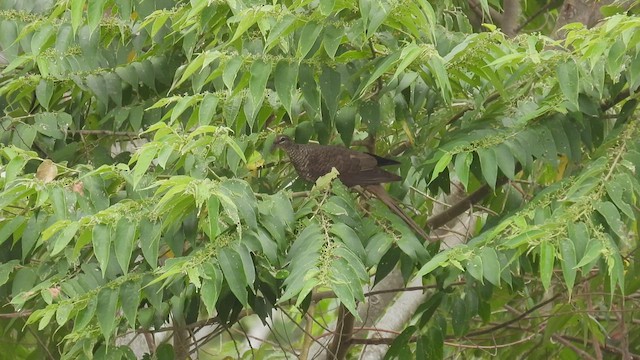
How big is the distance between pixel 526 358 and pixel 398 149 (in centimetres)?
143

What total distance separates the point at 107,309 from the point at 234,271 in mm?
448

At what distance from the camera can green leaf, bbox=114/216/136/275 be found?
132 inches

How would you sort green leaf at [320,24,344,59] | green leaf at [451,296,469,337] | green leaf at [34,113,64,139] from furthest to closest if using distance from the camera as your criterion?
green leaf at [34,113,64,139] < green leaf at [451,296,469,337] < green leaf at [320,24,344,59]

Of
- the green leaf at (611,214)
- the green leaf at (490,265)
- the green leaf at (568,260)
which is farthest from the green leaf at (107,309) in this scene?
the green leaf at (611,214)

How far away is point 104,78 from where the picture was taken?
4488mm

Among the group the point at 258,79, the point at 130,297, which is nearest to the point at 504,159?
the point at 258,79

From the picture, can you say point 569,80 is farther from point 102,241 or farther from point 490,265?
point 102,241

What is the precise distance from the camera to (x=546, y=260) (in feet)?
10.3

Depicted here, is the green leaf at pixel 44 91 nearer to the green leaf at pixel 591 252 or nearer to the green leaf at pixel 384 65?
the green leaf at pixel 384 65

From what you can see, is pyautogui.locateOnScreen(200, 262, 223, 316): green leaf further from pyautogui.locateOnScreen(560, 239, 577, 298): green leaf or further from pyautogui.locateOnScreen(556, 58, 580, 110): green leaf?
pyautogui.locateOnScreen(556, 58, 580, 110): green leaf

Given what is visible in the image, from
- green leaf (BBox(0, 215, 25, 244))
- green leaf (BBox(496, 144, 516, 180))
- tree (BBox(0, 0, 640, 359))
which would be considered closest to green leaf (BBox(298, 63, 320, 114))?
tree (BBox(0, 0, 640, 359))

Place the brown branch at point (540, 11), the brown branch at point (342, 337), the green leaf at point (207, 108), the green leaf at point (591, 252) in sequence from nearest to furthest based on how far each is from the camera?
the green leaf at point (591, 252), the green leaf at point (207, 108), the brown branch at point (342, 337), the brown branch at point (540, 11)

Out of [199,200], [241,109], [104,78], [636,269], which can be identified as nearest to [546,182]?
[636,269]

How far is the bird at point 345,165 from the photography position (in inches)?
167
